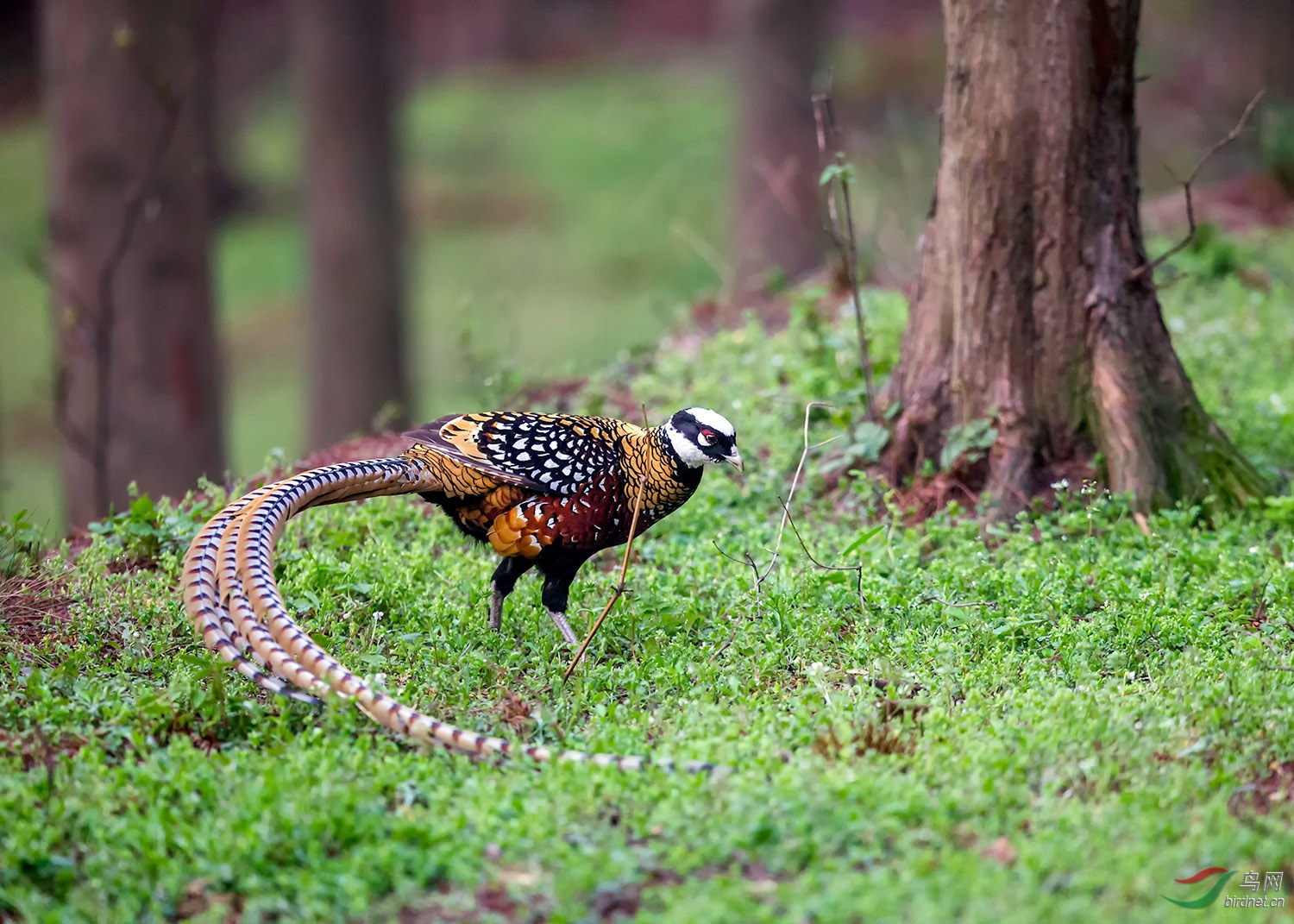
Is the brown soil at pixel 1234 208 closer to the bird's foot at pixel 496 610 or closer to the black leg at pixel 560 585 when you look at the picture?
the black leg at pixel 560 585

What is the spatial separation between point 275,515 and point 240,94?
30286 millimetres

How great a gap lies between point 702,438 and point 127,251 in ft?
20.6

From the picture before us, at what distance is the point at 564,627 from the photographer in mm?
5121

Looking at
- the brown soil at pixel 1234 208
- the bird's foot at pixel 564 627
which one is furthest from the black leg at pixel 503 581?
the brown soil at pixel 1234 208

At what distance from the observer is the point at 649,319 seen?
1855 cm

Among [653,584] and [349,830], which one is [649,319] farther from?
[349,830]

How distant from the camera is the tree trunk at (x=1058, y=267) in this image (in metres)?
5.89

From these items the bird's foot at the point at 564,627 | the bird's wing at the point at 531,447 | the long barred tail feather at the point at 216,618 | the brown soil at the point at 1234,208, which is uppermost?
the brown soil at the point at 1234,208

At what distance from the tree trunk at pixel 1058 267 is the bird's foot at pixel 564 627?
221 cm

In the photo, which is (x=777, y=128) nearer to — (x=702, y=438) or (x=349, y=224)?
(x=349, y=224)

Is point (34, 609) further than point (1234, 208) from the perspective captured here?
No

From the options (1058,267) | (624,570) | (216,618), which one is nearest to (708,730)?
(624,570)

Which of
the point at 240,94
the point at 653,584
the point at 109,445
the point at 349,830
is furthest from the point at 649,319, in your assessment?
the point at 240,94

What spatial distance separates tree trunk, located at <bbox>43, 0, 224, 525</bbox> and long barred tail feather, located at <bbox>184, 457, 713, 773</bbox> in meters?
4.87
